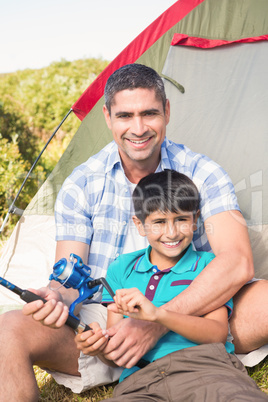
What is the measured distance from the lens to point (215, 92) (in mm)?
3191

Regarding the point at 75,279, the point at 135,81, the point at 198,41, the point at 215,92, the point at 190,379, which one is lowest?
the point at 190,379

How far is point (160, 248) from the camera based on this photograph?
203cm

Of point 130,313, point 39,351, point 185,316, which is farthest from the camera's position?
point 39,351

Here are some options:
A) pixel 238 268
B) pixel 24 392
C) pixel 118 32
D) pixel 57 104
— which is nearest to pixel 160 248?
pixel 238 268

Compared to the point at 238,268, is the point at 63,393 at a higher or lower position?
lower

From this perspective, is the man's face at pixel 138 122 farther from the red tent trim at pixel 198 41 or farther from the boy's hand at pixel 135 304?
the red tent trim at pixel 198 41

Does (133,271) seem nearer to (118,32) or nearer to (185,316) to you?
(185,316)

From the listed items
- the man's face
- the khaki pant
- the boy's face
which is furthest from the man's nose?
the khaki pant

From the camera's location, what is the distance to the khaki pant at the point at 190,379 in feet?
5.35

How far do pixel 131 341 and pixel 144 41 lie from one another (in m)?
2.28

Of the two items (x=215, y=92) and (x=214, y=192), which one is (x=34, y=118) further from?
(x=214, y=192)

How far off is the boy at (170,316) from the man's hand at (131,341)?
0.04 meters

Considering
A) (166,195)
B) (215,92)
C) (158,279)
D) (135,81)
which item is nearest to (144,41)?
(215,92)

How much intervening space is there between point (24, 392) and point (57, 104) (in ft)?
25.3
